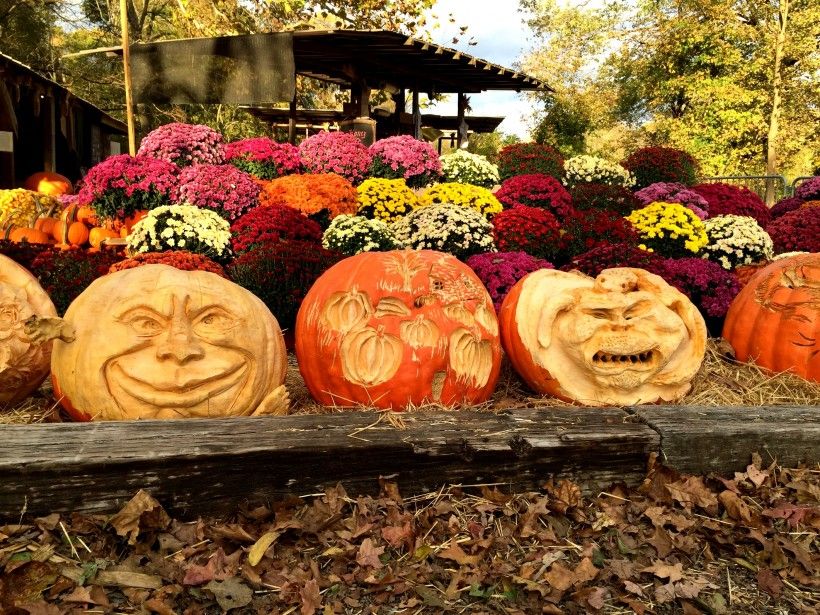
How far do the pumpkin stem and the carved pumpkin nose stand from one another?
36 cm

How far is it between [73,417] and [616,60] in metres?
24.2

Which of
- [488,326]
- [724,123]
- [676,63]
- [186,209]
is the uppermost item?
[676,63]

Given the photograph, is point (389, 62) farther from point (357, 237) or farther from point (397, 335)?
point (397, 335)

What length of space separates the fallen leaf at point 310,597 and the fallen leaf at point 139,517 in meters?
0.54

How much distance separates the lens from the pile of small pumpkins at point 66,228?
6.83 meters

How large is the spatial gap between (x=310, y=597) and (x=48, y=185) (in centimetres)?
1366

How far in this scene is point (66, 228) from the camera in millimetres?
7391

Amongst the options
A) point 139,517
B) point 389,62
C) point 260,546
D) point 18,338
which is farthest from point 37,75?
point 260,546

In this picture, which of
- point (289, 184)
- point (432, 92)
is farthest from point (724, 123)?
point (289, 184)

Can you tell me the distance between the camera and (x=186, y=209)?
202 inches

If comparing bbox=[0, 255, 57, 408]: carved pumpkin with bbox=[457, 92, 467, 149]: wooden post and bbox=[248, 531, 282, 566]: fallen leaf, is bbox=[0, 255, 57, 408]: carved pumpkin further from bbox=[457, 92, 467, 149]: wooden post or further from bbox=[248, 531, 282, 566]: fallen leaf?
bbox=[457, 92, 467, 149]: wooden post

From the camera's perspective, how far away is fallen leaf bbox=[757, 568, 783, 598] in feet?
6.91

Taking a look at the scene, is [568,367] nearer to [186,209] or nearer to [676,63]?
[186,209]

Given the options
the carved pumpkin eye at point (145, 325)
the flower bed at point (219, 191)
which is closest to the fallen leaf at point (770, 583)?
the carved pumpkin eye at point (145, 325)
